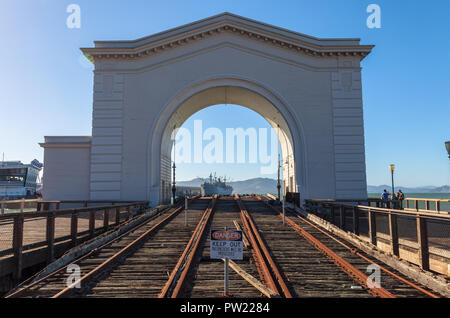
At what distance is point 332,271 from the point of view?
25.7 ft

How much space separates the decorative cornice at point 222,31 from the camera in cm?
2405

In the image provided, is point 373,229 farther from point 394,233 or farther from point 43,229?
point 43,229

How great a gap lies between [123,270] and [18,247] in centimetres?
279

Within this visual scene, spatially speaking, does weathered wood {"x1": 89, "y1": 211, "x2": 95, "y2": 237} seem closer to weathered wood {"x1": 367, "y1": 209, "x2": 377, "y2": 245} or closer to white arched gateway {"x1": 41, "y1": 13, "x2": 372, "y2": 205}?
weathered wood {"x1": 367, "y1": 209, "x2": 377, "y2": 245}

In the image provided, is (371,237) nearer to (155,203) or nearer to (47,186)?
(155,203)

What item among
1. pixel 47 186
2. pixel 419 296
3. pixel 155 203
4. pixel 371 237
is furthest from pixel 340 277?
pixel 47 186

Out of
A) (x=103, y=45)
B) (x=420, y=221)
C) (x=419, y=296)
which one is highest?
(x=103, y=45)

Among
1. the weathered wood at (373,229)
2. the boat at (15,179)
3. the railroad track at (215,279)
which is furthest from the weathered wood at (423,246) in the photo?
the boat at (15,179)

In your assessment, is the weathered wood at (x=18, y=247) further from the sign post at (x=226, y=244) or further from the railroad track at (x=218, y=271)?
the sign post at (x=226, y=244)

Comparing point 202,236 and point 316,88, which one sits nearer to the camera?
point 202,236

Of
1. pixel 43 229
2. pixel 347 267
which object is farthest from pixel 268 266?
pixel 43 229

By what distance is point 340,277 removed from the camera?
735 centimetres
